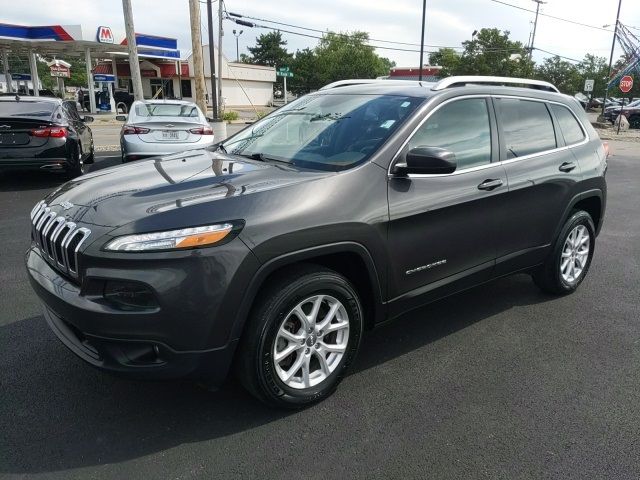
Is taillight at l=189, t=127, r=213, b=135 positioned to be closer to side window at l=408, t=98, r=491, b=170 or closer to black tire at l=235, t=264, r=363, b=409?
side window at l=408, t=98, r=491, b=170

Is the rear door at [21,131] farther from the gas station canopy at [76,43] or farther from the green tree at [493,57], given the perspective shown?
the green tree at [493,57]

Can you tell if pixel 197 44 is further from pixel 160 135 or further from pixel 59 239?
pixel 59 239

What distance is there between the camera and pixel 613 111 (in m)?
35.8

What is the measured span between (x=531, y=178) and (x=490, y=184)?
53 cm

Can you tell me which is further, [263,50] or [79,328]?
[263,50]

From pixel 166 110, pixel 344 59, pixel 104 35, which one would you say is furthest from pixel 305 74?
pixel 166 110

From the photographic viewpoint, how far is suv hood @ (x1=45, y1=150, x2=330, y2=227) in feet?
8.64

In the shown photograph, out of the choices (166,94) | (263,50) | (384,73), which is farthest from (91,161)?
(263,50)

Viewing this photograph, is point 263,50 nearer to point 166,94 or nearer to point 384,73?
point 384,73

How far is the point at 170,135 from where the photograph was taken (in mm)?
10062

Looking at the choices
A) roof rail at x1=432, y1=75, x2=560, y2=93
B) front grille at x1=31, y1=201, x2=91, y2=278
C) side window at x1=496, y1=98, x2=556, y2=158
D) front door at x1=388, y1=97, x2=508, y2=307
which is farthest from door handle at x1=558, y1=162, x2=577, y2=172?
front grille at x1=31, y1=201, x2=91, y2=278

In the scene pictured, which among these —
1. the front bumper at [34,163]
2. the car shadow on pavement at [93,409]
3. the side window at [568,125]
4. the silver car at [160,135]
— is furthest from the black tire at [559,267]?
the front bumper at [34,163]

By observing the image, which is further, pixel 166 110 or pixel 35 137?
pixel 166 110

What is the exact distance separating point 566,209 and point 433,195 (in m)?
1.70
